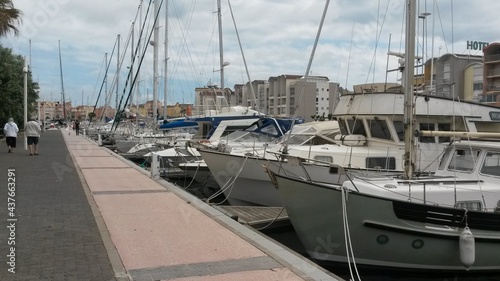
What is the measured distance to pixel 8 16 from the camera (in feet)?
62.1

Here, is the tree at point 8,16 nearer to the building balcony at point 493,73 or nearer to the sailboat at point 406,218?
the sailboat at point 406,218

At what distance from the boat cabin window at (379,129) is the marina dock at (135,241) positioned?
3367 mm

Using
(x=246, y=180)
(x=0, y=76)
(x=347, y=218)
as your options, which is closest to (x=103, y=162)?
(x=246, y=180)

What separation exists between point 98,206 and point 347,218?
15.0 ft

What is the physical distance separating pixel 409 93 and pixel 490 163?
77.5 inches

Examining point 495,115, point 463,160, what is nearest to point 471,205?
point 463,160

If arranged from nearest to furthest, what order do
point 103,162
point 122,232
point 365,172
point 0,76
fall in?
point 122,232
point 365,172
point 103,162
point 0,76

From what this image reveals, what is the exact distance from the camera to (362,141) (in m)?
11.5

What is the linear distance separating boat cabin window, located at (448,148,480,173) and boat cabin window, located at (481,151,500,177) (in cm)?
18

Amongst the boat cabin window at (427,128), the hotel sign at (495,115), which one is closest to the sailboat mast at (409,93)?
the boat cabin window at (427,128)

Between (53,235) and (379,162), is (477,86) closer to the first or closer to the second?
(379,162)

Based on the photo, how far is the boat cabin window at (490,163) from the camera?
836cm

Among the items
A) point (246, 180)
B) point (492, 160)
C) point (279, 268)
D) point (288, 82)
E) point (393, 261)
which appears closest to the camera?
point (279, 268)

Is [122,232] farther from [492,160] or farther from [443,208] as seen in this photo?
[492,160]
